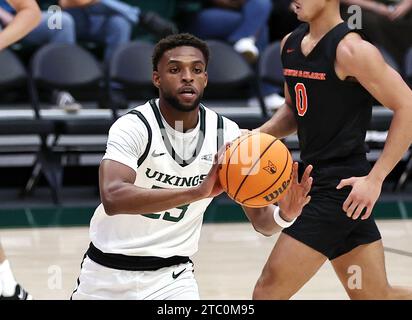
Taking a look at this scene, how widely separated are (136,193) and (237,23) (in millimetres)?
6694

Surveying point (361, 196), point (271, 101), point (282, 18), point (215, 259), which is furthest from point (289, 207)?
point (282, 18)

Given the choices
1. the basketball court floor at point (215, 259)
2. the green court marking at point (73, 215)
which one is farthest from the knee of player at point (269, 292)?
the green court marking at point (73, 215)

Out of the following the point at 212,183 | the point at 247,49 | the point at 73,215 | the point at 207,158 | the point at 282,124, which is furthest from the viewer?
the point at 247,49

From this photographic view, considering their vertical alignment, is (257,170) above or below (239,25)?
above

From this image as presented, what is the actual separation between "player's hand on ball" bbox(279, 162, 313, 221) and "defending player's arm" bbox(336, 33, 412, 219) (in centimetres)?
37

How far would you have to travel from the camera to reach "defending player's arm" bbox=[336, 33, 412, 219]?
3.87 meters

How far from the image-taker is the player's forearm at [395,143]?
12.7 feet

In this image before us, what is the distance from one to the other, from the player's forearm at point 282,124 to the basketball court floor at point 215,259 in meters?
1.40

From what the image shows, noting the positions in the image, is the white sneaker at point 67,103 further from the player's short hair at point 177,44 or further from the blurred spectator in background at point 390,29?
the player's short hair at point 177,44

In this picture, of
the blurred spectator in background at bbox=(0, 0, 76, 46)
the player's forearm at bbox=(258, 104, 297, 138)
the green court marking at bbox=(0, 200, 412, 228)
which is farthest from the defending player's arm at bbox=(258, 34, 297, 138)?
the blurred spectator in background at bbox=(0, 0, 76, 46)

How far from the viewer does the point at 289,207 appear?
3.57 meters

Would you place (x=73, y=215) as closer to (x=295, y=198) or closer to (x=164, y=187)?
(x=164, y=187)

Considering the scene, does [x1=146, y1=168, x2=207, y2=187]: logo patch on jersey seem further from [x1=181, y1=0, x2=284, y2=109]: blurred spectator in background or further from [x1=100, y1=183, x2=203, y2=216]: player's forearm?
[x1=181, y1=0, x2=284, y2=109]: blurred spectator in background

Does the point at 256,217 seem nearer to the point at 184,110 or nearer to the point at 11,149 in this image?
the point at 184,110
